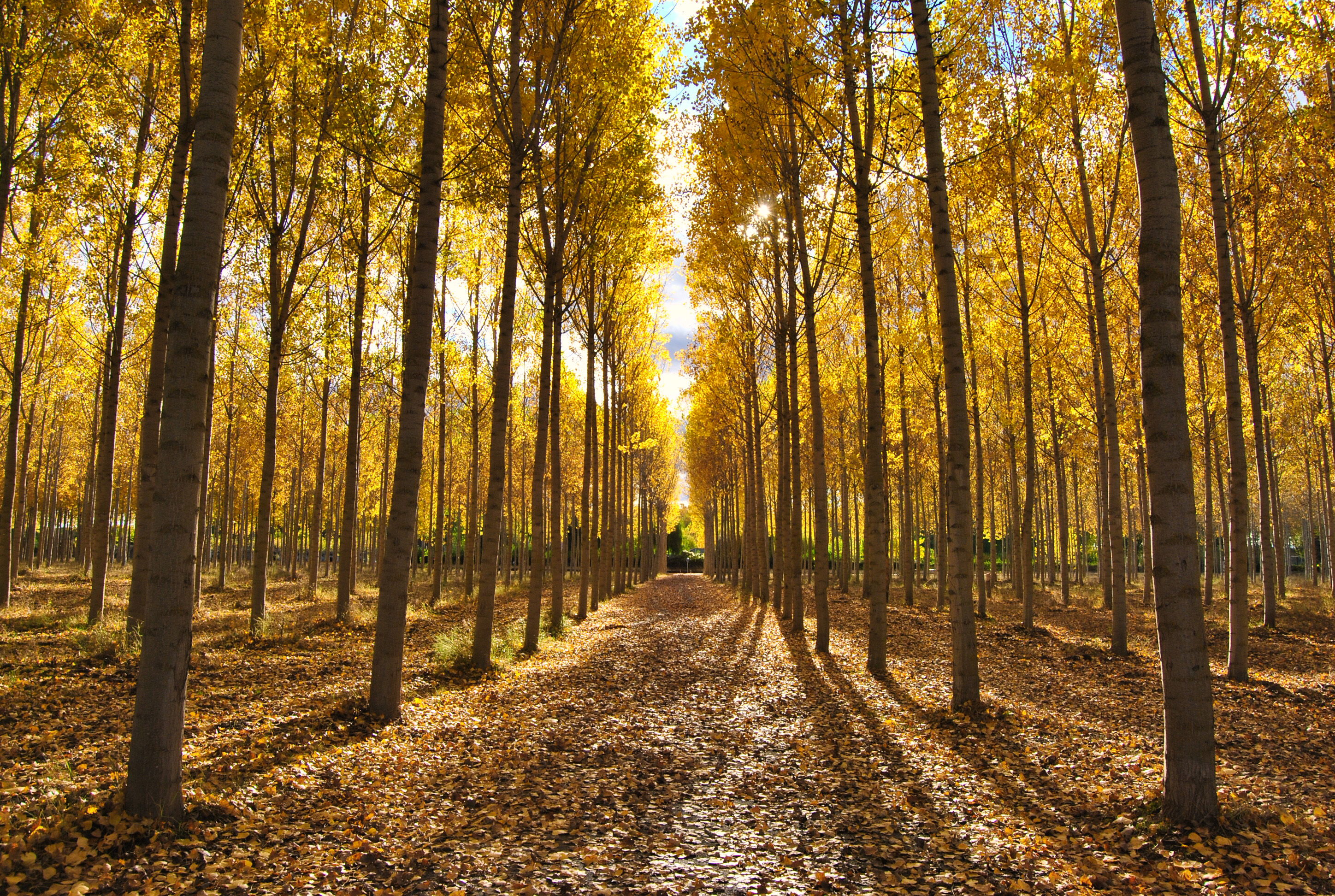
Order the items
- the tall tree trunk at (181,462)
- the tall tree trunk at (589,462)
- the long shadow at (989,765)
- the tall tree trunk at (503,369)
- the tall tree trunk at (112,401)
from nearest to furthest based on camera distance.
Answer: the tall tree trunk at (181,462) → the long shadow at (989,765) → the tall tree trunk at (503,369) → the tall tree trunk at (112,401) → the tall tree trunk at (589,462)

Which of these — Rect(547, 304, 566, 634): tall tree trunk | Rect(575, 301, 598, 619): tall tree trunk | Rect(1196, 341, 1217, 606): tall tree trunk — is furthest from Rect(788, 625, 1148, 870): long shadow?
Rect(1196, 341, 1217, 606): tall tree trunk

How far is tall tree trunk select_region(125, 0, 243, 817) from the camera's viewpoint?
3.78m

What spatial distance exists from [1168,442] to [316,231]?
49.8ft

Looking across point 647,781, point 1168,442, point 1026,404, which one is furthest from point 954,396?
point 1026,404

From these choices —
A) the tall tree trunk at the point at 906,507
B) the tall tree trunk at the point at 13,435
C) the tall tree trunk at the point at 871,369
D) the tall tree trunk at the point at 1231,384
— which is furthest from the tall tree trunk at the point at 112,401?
the tall tree trunk at the point at 906,507

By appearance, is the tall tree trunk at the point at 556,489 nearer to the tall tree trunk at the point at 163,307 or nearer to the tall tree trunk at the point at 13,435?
the tall tree trunk at the point at 163,307

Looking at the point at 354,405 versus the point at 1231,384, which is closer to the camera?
the point at 1231,384

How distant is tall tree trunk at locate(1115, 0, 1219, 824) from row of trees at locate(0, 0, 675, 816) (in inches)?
234

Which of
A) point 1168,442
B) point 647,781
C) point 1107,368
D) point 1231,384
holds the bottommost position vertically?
point 647,781

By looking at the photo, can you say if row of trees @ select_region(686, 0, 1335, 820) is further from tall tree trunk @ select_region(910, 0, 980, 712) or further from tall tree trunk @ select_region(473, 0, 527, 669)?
tall tree trunk @ select_region(473, 0, 527, 669)

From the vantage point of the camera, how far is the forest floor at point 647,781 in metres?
3.58

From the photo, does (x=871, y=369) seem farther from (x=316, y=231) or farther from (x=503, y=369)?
(x=316, y=231)

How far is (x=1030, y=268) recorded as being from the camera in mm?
15969

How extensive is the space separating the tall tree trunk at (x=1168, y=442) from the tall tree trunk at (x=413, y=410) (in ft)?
19.5
